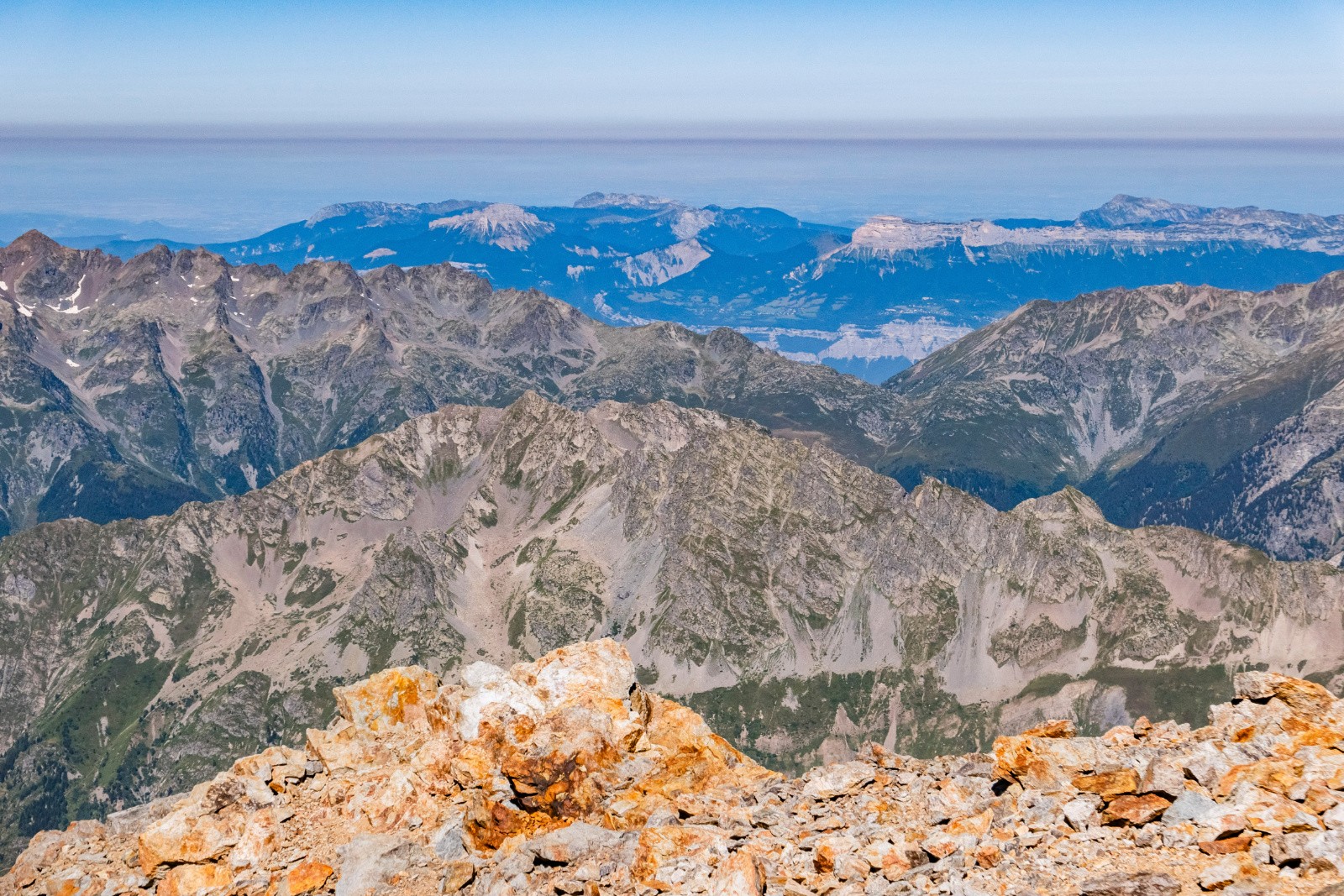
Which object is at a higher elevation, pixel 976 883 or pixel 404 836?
pixel 976 883

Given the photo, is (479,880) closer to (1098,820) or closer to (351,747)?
(351,747)

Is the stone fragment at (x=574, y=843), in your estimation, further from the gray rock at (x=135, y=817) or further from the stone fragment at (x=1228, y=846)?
the gray rock at (x=135, y=817)

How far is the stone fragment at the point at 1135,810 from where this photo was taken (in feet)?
104

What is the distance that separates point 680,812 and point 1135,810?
56.2 ft

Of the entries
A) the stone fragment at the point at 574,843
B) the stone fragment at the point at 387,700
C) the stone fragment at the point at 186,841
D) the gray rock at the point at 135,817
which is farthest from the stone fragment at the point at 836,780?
the gray rock at the point at 135,817

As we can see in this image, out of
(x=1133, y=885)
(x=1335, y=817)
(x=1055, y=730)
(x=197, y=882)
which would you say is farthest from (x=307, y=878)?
(x=1335, y=817)

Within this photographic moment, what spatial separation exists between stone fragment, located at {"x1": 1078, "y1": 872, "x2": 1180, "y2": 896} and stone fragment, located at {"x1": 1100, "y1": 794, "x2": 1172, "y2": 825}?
331 cm

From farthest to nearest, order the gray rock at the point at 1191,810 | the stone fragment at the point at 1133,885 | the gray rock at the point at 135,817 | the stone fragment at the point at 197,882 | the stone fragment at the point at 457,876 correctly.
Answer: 1. the gray rock at the point at 135,817
2. the stone fragment at the point at 197,882
3. the stone fragment at the point at 457,876
4. the gray rock at the point at 1191,810
5. the stone fragment at the point at 1133,885

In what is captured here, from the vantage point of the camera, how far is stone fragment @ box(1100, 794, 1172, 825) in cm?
3167

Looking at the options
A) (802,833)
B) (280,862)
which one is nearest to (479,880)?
(280,862)

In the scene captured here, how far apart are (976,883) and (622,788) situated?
56.6ft

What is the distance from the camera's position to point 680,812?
40500 millimetres

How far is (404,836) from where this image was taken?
4109 centimetres

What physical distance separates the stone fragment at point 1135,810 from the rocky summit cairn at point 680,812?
8 centimetres
